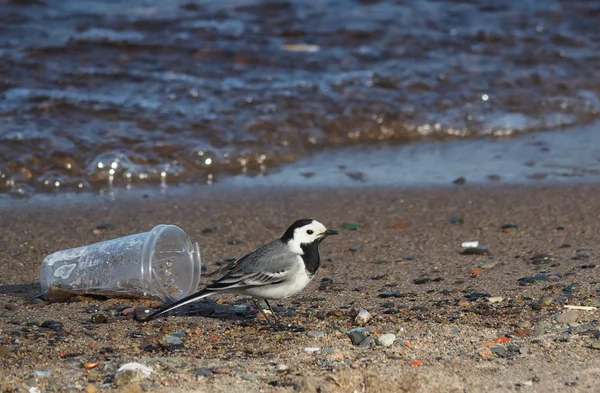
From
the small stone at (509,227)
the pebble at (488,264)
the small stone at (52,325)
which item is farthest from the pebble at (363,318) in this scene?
the small stone at (509,227)

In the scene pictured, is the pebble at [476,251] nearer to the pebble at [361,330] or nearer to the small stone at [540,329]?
the small stone at [540,329]

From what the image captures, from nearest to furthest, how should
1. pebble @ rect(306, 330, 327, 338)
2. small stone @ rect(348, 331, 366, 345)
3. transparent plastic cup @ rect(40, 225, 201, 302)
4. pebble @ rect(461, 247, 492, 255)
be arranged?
1. small stone @ rect(348, 331, 366, 345)
2. pebble @ rect(306, 330, 327, 338)
3. transparent plastic cup @ rect(40, 225, 201, 302)
4. pebble @ rect(461, 247, 492, 255)

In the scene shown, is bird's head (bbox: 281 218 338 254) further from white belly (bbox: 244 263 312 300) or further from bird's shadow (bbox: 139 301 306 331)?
bird's shadow (bbox: 139 301 306 331)

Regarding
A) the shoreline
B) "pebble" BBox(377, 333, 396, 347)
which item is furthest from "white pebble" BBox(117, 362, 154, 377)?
the shoreline

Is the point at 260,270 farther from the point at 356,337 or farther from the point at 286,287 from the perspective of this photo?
the point at 356,337

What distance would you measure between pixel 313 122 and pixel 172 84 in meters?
1.79

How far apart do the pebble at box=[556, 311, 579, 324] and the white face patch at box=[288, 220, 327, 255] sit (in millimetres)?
1457

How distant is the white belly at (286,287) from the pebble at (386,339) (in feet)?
2.33

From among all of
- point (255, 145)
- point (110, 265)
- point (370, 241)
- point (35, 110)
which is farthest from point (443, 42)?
point (110, 265)

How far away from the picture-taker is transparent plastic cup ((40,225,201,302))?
19.4 ft

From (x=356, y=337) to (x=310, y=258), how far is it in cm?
73

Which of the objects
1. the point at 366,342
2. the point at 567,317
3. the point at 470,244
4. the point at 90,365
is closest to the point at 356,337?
the point at 366,342

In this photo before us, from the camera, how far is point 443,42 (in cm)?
1305

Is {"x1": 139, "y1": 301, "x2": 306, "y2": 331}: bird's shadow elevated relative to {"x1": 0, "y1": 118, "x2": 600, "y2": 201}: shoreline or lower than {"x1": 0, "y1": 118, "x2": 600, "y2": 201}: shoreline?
elevated
